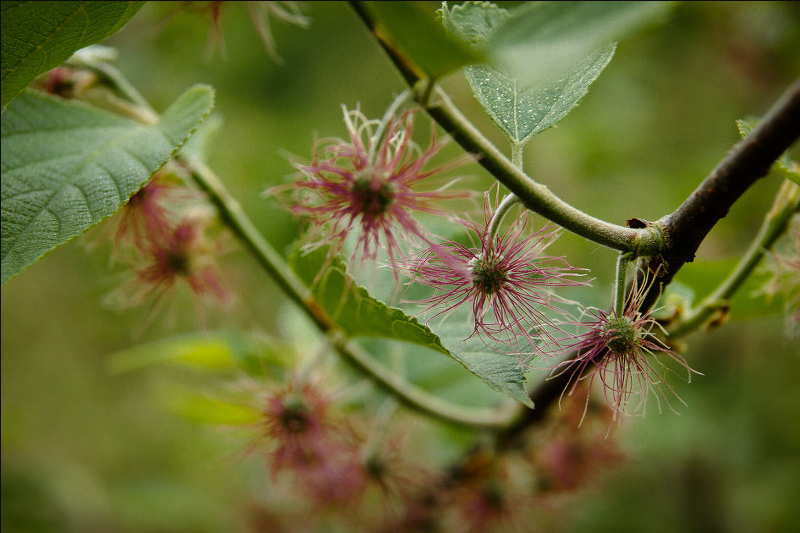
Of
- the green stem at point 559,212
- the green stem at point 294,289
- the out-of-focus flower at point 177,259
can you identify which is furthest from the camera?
the out-of-focus flower at point 177,259

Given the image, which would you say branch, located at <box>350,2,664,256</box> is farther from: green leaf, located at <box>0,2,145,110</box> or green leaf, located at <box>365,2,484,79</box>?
green leaf, located at <box>0,2,145,110</box>

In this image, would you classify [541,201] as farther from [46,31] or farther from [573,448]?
[573,448]

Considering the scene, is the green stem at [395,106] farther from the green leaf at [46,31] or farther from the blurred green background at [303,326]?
the blurred green background at [303,326]

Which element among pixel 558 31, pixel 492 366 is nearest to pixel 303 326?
pixel 492 366

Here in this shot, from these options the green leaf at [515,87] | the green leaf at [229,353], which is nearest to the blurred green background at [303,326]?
the green leaf at [229,353]

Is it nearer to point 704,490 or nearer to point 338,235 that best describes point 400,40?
point 338,235

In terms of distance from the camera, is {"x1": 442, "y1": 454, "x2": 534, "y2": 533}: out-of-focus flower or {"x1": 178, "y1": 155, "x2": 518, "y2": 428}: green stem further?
{"x1": 442, "y1": 454, "x2": 534, "y2": 533}: out-of-focus flower

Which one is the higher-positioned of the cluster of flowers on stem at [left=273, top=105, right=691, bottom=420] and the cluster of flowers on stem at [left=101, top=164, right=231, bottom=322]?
the cluster of flowers on stem at [left=101, top=164, right=231, bottom=322]

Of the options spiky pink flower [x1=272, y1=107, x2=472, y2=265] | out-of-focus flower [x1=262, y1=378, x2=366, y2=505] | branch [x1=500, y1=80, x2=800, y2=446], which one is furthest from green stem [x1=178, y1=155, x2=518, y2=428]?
branch [x1=500, y1=80, x2=800, y2=446]
